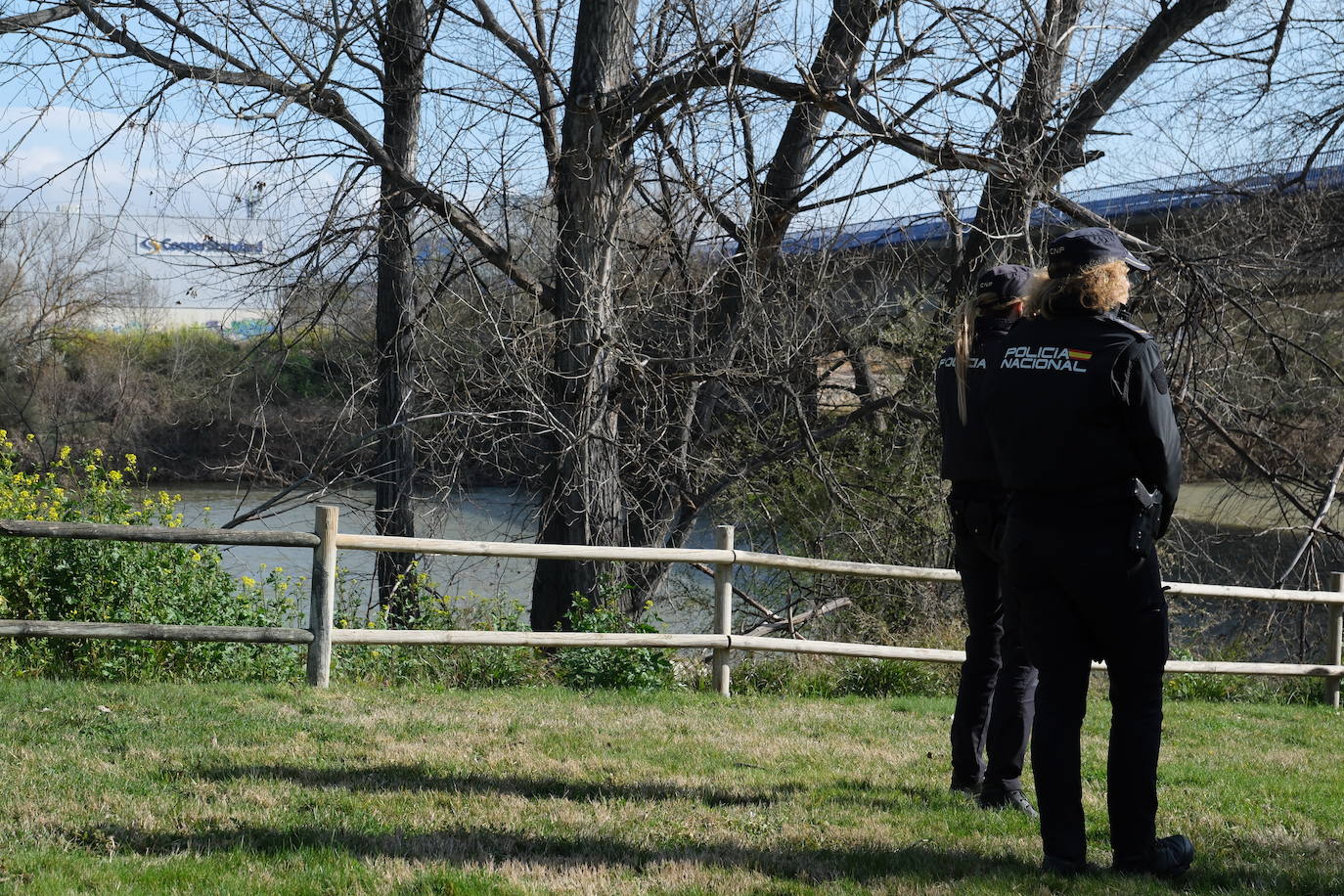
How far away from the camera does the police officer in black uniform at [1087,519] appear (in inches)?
137

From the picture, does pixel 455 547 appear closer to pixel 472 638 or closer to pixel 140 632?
pixel 472 638

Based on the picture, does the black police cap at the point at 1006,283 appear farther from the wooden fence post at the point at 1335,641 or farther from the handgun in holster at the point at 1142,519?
the wooden fence post at the point at 1335,641

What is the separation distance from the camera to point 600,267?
9992mm

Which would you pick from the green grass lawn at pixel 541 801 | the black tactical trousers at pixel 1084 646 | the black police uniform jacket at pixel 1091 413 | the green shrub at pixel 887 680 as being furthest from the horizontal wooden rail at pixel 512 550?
the black police uniform jacket at pixel 1091 413

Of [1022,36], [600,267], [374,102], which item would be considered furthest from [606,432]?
[1022,36]

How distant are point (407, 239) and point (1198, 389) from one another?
23.6ft

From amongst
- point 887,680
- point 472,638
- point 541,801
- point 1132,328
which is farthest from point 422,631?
point 1132,328

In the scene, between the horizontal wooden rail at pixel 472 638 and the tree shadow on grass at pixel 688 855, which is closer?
the tree shadow on grass at pixel 688 855

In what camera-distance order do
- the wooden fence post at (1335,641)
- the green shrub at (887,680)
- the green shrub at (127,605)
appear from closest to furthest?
the green shrub at (127,605), the green shrub at (887,680), the wooden fence post at (1335,641)

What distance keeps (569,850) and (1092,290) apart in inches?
95.6

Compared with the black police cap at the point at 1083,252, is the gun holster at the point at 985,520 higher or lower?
lower

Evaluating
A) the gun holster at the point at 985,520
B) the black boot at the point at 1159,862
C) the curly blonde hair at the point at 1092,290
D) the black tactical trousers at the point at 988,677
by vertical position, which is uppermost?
the curly blonde hair at the point at 1092,290

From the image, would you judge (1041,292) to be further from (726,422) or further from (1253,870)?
(726,422)

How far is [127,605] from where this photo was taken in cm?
774
